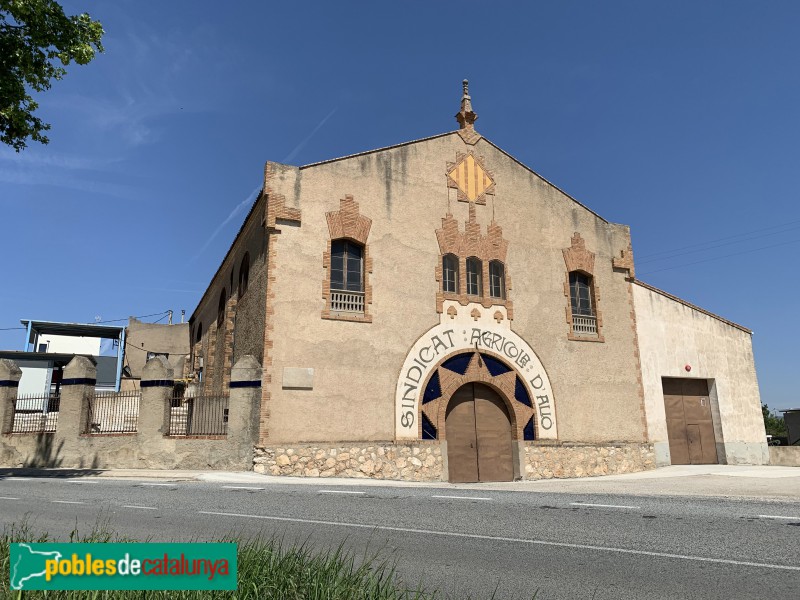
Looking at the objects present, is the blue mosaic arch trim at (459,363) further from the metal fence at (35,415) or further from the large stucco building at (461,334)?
the metal fence at (35,415)

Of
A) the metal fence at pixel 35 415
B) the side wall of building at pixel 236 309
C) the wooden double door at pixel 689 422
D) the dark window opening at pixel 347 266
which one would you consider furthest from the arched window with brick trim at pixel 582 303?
the metal fence at pixel 35 415

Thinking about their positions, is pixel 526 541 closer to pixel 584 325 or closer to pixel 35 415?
pixel 584 325

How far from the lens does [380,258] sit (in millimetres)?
17438

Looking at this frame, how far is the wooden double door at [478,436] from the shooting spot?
685 inches

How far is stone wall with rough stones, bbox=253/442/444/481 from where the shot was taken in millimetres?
14922

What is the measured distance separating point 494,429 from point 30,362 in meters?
29.4

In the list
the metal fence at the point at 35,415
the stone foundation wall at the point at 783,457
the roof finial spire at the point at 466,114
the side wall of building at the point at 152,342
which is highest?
the roof finial spire at the point at 466,114

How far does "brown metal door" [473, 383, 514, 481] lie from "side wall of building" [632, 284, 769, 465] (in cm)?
586

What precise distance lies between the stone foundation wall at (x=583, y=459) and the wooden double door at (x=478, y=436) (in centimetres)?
76

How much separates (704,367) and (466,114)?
1294 centimetres

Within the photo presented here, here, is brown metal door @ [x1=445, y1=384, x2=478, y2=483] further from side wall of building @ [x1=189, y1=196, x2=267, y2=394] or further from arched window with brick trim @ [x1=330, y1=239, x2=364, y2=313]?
side wall of building @ [x1=189, y1=196, x2=267, y2=394]

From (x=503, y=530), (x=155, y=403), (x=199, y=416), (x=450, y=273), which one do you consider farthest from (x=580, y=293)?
(x=503, y=530)

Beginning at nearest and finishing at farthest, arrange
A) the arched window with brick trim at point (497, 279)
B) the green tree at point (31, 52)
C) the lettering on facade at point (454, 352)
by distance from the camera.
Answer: the green tree at point (31, 52) < the lettering on facade at point (454, 352) < the arched window with brick trim at point (497, 279)

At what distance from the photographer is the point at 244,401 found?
1555 cm
